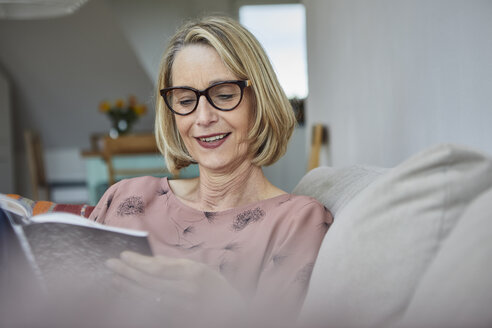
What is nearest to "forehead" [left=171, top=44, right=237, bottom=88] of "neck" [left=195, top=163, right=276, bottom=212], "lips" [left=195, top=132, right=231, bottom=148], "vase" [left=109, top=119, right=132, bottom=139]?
"lips" [left=195, top=132, right=231, bottom=148]

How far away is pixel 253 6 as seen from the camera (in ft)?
20.5

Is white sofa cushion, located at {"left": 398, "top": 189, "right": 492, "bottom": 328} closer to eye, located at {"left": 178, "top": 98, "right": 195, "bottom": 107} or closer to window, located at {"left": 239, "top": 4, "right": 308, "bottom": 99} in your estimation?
eye, located at {"left": 178, "top": 98, "right": 195, "bottom": 107}

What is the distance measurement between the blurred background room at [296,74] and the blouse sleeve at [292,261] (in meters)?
0.40

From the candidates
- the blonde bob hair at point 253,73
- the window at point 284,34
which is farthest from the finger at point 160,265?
the window at point 284,34

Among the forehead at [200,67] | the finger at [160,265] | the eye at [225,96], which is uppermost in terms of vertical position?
the forehead at [200,67]

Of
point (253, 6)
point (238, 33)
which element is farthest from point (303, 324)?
point (253, 6)

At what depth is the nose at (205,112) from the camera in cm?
125

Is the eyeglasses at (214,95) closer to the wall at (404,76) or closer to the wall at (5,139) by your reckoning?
the wall at (404,76)

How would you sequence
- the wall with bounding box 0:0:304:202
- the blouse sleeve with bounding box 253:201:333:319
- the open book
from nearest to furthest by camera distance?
the open book < the blouse sleeve with bounding box 253:201:333:319 < the wall with bounding box 0:0:304:202

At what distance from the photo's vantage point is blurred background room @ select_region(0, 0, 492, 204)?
1.33m

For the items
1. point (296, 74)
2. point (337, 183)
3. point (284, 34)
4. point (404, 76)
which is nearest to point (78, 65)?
point (284, 34)

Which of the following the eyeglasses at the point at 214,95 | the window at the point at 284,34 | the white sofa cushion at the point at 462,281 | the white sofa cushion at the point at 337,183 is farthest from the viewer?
the window at the point at 284,34

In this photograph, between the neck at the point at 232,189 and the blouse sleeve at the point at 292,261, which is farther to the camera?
the neck at the point at 232,189

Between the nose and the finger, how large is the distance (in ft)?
1.42
